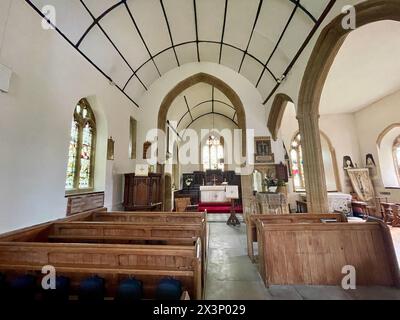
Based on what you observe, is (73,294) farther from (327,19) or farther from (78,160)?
(327,19)

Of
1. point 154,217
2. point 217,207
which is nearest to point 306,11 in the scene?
point 154,217

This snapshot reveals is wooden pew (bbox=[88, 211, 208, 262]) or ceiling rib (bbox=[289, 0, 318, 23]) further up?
ceiling rib (bbox=[289, 0, 318, 23])

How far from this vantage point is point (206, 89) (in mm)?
9141

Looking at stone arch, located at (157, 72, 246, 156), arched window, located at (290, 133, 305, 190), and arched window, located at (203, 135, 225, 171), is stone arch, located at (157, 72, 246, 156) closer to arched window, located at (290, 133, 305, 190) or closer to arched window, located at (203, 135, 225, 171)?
arched window, located at (290, 133, 305, 190)

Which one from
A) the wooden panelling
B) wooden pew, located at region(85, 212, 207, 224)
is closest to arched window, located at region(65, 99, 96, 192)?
the wooden panelling

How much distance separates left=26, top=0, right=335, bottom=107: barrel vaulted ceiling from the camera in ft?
12.0

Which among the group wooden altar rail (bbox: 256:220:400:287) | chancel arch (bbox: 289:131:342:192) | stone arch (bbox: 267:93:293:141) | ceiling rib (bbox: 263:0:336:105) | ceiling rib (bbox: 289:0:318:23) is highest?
ceiling rib (bbox: 289:0:318:23)

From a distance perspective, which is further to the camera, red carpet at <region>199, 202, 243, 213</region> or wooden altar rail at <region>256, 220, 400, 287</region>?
red carpet at <region>199, 202, 243, 213</region>

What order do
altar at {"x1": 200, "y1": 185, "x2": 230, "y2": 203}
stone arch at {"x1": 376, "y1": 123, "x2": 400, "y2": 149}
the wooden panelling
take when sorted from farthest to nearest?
1. altar at {"x1": 200, "y1": 185, "x2": 230, "y2": 203}
2. stone arch at {"x1": 376, "y1": 123, "x2": 400, "y2": 149}
3. the wooden panelling

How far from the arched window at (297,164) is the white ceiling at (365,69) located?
201cm

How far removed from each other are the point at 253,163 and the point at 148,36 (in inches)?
200

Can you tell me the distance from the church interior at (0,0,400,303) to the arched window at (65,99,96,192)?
0.11ft

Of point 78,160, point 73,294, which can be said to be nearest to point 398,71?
point 73,294

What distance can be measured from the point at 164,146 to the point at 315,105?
5.07 meters
